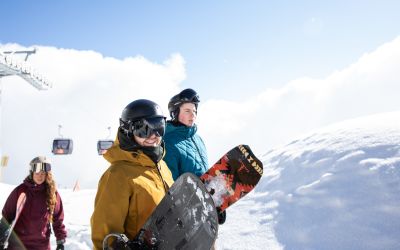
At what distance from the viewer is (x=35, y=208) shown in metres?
4.77

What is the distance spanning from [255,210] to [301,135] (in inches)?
194

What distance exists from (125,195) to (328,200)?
573 cm

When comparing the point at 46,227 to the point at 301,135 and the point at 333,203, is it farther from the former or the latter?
the point at 301,135

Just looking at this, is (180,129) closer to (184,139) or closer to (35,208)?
(184,139)

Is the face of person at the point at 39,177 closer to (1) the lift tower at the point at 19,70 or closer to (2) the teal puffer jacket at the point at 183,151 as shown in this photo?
(2) the teal puffer jacket at the point at 183,151

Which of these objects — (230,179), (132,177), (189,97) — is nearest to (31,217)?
(189,97)

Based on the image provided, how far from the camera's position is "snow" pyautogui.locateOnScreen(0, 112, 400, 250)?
19.4 feet

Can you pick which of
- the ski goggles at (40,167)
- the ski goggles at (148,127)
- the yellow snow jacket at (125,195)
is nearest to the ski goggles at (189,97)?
the ski goggles at (148,127)

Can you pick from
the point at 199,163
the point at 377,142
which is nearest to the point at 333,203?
the point at 377,142

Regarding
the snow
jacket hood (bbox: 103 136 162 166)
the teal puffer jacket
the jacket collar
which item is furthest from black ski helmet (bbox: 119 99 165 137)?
the snow

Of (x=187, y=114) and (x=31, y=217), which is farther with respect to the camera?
(x=31, y=217)

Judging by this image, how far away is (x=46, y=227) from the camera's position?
4863 mm

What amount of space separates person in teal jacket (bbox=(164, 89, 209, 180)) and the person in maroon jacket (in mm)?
2090

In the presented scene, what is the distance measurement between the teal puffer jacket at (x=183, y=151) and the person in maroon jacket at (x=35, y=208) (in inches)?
82.4
